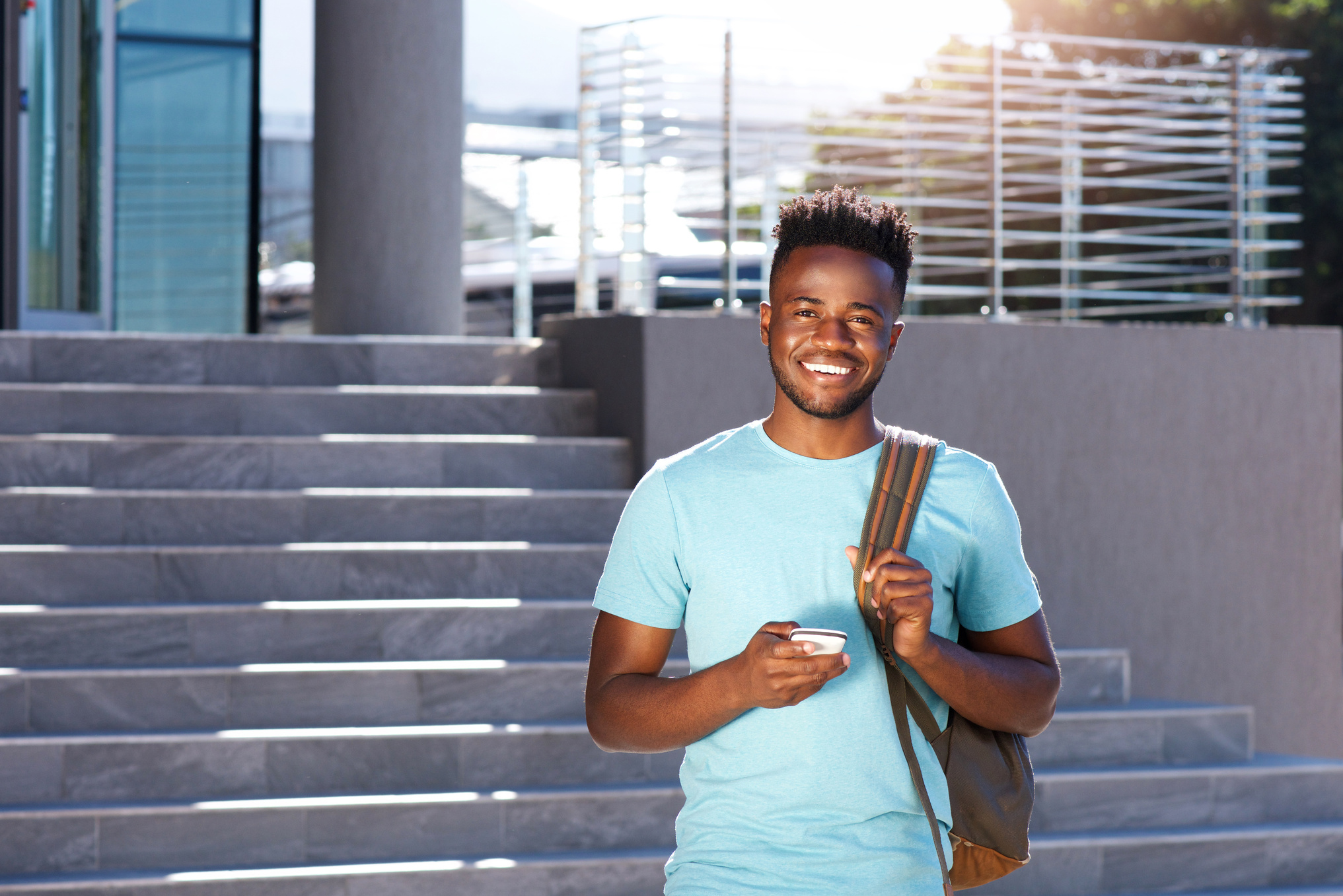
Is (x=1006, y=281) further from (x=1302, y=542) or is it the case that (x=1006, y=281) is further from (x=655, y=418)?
(x=655, y=418)

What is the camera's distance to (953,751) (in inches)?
88.6

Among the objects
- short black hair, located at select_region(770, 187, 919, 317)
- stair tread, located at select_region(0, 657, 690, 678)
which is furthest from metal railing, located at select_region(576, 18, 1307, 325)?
short black hair, located at select_region(770, 187, 919, 317)

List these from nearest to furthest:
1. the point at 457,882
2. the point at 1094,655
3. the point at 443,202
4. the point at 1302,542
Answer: the point at 457,882, the point at 1094,655, the point at 1302,542, the point at 443,202

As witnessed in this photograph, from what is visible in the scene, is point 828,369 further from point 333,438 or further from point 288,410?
point 288,410

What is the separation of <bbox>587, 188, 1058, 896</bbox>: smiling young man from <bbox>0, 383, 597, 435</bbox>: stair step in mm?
5277

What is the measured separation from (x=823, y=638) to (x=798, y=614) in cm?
27

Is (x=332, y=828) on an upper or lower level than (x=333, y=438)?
lower

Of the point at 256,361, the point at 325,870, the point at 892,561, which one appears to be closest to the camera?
the point at 892,561

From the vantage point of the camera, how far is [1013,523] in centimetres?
231

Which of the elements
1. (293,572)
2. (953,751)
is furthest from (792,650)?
(293,572)

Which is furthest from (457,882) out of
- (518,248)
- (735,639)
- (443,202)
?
(518,248)

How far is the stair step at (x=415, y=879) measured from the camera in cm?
497

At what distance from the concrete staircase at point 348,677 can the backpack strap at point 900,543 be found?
3.32 metres

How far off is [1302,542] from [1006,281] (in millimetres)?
15903
